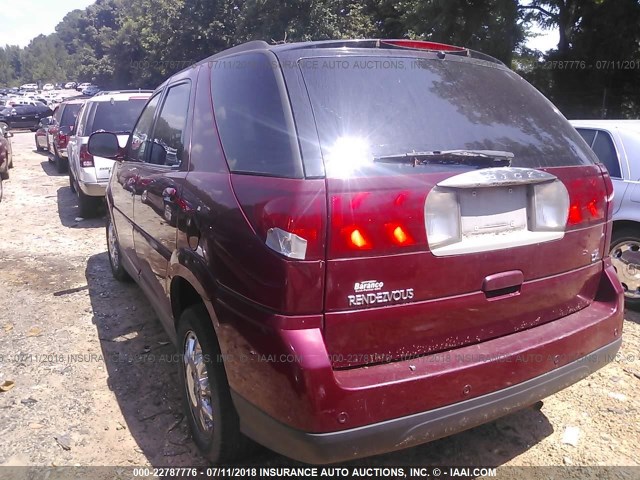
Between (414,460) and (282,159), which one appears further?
(414,460)

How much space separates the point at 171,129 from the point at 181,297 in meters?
1.06

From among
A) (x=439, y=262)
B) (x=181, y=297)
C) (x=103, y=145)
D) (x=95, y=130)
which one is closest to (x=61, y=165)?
(x=95, y=130)

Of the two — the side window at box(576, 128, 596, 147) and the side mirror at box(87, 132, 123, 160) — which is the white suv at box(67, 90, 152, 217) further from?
the side window at box(576, 128, 596, 147)

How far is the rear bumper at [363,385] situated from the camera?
6.25 feet

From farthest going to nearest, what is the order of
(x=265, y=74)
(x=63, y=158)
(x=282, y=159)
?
(x=63, y=158)
(x=265, y=74)
(x=282, y=159)

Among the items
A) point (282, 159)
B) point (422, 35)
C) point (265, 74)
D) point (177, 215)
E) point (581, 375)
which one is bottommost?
point (581, 375)

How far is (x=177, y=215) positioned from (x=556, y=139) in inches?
74.5

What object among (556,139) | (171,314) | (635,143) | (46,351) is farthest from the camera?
(635,143)

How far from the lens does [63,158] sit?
13242 mm

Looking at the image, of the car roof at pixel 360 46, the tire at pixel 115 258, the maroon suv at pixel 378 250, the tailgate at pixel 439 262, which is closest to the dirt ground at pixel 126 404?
the tire at pixel 115 258

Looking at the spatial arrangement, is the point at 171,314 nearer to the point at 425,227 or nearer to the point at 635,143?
the point at 425,227

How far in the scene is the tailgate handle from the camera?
2.19 meters

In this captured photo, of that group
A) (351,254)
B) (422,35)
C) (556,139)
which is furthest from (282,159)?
(422,35)

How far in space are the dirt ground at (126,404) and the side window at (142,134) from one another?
4.59 ft
